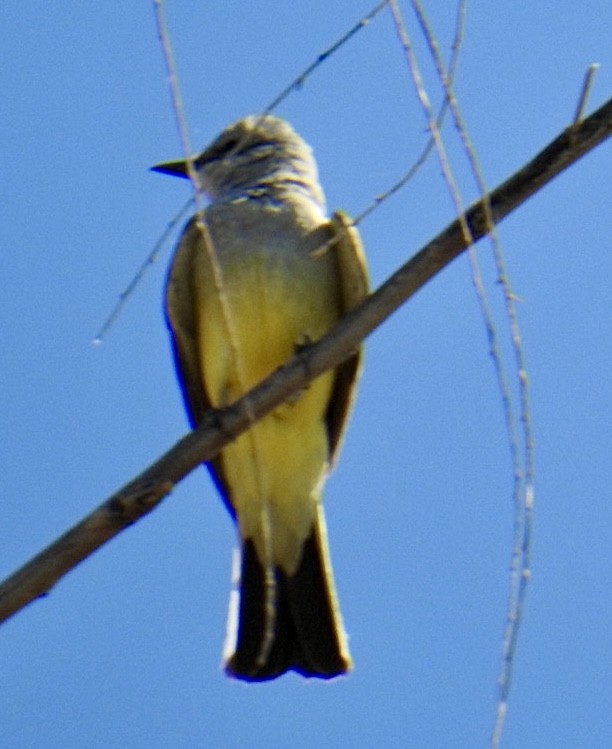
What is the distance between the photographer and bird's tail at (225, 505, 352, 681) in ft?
18.2

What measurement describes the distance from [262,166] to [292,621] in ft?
6.75

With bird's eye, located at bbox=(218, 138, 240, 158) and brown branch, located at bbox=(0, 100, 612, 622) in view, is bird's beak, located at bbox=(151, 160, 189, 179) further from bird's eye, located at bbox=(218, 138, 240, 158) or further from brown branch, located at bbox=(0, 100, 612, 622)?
brown branch, located at bbox=(0, 100, 612, 622)

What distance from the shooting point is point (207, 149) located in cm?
730

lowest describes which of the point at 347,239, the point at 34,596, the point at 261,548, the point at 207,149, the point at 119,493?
the point at 34,596

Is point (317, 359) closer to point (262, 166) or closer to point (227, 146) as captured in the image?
point (262, 166)

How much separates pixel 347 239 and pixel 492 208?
2.37 meters

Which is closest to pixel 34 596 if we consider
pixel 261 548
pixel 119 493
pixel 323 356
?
pixel 119 493

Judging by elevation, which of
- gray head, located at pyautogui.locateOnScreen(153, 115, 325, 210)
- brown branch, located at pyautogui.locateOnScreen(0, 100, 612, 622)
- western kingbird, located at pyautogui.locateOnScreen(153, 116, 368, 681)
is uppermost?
gray head, located at pyautogui.locateOnScreen(153, 115, 325, 210)

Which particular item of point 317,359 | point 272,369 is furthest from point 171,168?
point 317,359

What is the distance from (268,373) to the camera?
568cm

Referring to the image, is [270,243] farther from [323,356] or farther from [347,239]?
[323,356]

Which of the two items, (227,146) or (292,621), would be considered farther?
(227,146)

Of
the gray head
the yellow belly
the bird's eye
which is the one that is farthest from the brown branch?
the bird's eye

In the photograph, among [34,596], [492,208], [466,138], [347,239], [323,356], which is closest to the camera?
[466,138]
